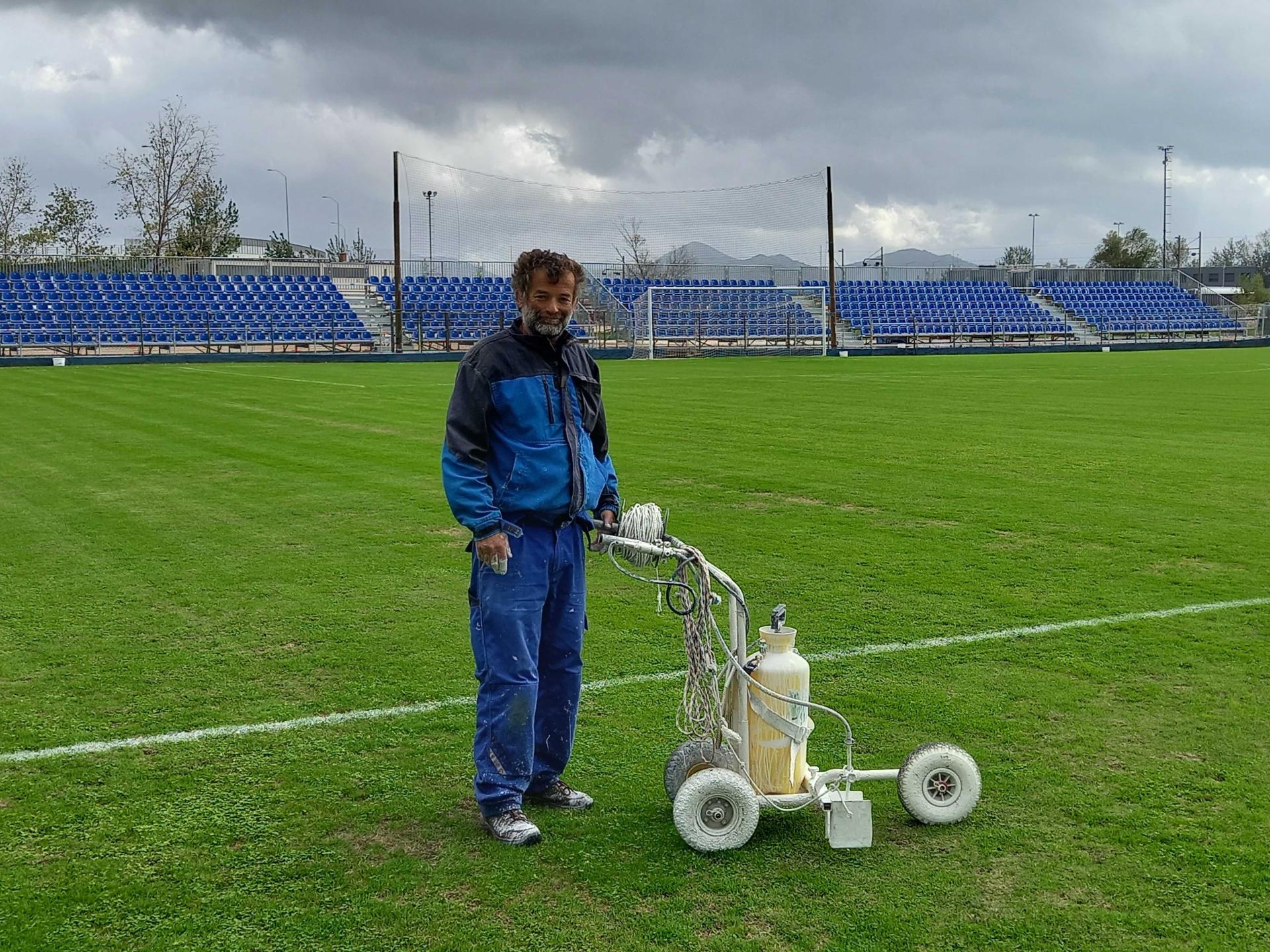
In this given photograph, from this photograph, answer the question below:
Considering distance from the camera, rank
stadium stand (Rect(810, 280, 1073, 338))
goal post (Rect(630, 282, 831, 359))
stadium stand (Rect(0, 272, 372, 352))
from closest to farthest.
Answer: stadium stand (Rect(0, 272, 372, 352)), goal post (Rect(630, 282, 831, 359)), stadium stand (Rect(810, 280, 1073, 338))

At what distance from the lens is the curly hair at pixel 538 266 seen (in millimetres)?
3834

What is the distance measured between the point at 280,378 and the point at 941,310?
121 ft

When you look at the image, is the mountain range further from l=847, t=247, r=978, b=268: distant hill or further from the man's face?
the man's face

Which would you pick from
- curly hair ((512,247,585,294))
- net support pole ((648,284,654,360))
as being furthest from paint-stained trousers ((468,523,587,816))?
net support pole ((648,284,654,360))

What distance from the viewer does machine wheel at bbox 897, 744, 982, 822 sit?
3.88m

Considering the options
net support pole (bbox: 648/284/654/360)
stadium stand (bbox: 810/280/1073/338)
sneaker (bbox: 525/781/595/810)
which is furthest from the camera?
stadium stand (bbox: 810/280/1073/338)

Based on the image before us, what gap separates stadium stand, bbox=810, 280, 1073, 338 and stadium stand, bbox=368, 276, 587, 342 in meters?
13.4

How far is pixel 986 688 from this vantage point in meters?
5.23

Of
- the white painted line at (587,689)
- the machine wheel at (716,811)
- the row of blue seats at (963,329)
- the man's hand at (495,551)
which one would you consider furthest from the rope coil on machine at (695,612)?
the row of blue seats at (963,329)

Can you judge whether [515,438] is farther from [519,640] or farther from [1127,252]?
[1127,252]

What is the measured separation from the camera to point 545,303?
3857 millimetres

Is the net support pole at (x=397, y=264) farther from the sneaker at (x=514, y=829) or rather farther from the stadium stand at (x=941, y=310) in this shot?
the sneaker at (x=514, y=829)

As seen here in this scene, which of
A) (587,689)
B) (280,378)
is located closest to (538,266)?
(587,689)

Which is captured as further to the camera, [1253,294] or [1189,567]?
[1253,294]
